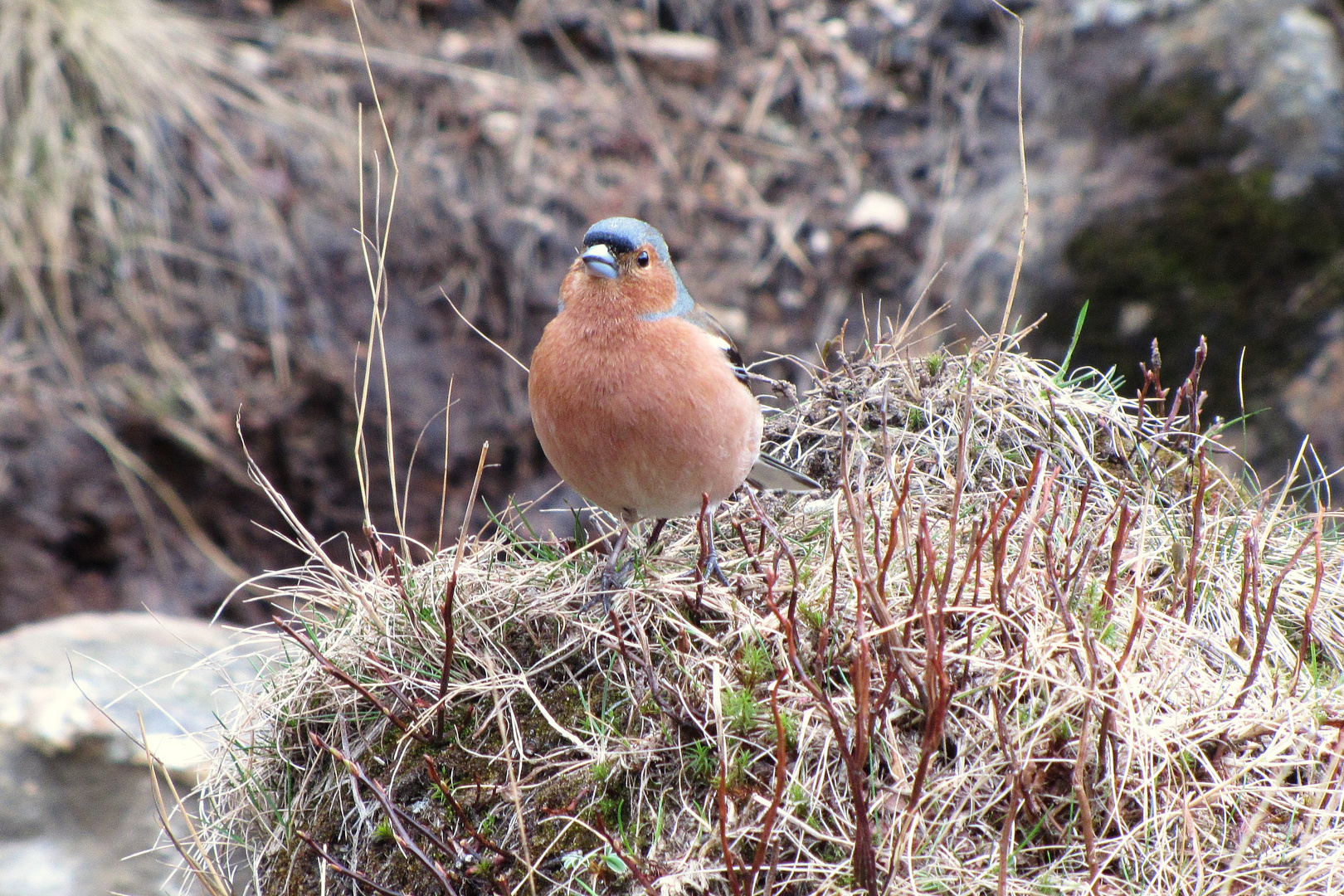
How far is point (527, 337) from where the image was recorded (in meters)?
7.34

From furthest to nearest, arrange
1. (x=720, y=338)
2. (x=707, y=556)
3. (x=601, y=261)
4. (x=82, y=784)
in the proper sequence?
(x=82, y=784)
(x=720, y=338)
(x=601, y=261)
(x=707, y=556)

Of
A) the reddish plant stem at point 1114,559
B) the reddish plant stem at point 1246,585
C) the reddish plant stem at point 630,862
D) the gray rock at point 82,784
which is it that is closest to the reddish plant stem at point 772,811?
the reddish plant stem at point 630,862

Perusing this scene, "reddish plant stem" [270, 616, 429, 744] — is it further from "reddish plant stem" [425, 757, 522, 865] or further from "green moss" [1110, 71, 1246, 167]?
"green moss" [1110, 71, 1246, 167]

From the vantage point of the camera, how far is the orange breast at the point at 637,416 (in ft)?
11.1

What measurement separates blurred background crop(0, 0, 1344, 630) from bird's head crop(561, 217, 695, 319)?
87.7 inches

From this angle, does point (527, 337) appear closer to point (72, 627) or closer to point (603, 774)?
point (72, 627)

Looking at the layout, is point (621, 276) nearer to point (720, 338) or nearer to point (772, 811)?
point (720, 338)

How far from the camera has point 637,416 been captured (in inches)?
134

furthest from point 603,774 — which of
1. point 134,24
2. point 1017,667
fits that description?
point 134,24

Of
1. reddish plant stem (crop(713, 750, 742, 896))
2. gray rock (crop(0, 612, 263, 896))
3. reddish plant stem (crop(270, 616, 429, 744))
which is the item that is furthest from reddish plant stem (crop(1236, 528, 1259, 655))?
gray rock (crop(0, 612, 263, 896))

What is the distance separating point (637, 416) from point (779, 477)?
0.82 m

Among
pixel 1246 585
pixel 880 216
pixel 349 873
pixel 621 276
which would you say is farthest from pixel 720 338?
pixel 880 216

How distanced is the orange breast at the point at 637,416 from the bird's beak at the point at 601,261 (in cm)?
17

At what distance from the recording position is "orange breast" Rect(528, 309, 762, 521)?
3.40 metres
